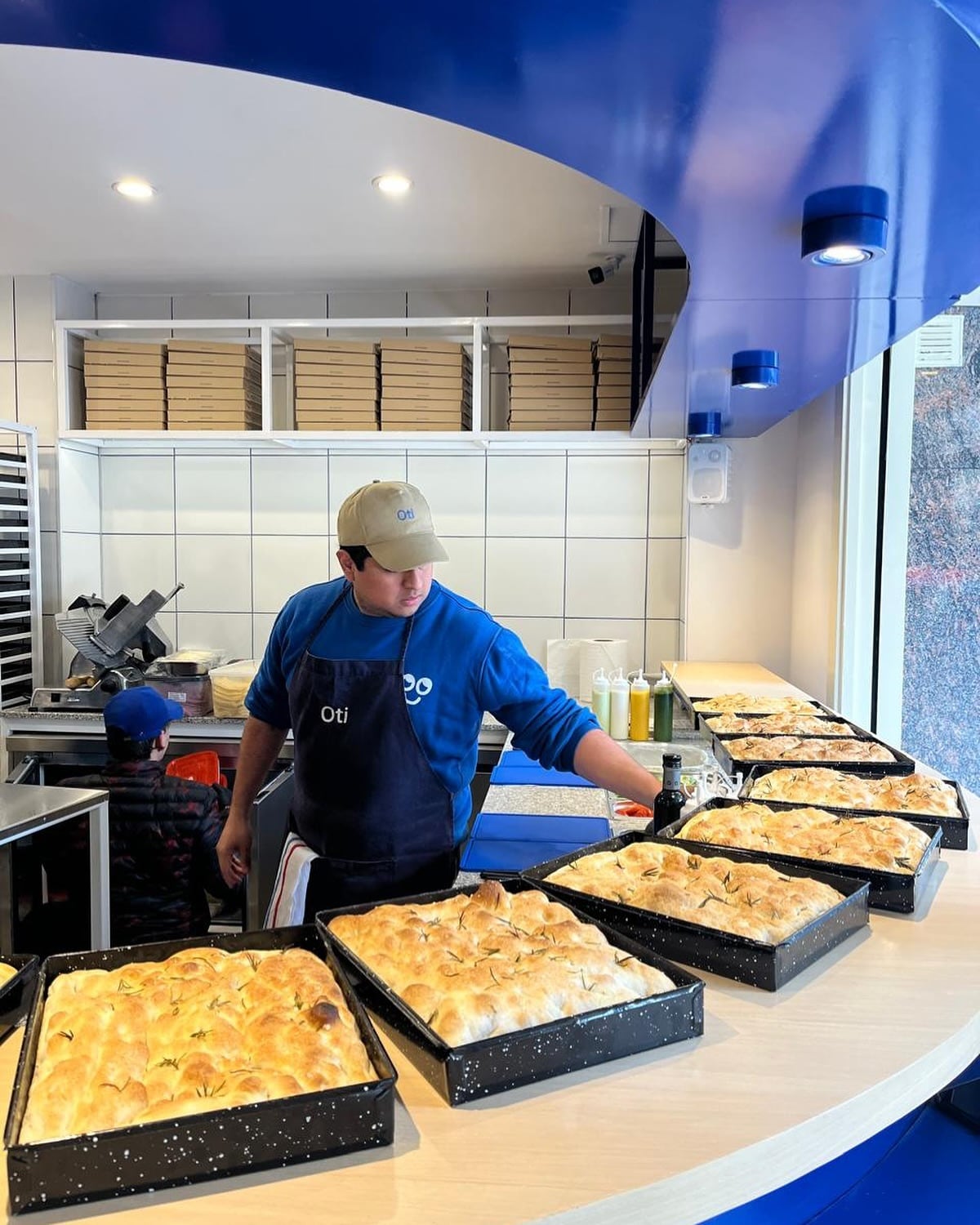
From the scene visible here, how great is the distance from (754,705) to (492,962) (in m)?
2.11

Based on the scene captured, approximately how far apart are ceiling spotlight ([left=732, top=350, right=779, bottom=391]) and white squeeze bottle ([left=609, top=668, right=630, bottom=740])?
4.06 feet

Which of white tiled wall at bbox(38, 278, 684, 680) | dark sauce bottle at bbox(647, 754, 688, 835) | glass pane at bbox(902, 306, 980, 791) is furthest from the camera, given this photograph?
white tiled wall at bbox(38, 278, 684, 680)

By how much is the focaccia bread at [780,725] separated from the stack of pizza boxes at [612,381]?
152 centimetres

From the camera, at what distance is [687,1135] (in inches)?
35.2

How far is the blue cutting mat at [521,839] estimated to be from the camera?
2.05m

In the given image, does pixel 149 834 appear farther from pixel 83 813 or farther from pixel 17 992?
pixel 17 992

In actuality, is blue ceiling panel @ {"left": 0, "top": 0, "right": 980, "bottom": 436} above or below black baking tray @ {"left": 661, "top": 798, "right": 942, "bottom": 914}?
above

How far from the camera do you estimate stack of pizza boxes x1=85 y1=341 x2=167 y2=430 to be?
13.0 feet

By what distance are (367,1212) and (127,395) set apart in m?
3.78

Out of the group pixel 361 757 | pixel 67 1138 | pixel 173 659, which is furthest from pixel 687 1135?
pixel 173 659

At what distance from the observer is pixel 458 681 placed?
2029 mm

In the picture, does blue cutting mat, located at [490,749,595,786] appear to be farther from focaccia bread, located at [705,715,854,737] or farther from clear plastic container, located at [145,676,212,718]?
clear plastic container, located at [145,676,212,718]

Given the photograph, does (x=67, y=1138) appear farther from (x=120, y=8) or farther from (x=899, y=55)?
(x=899, y=55)

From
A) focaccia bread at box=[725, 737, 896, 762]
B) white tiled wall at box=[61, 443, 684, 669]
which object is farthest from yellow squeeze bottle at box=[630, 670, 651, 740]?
white tiled wall at box=[61, 443, 684, 669]
